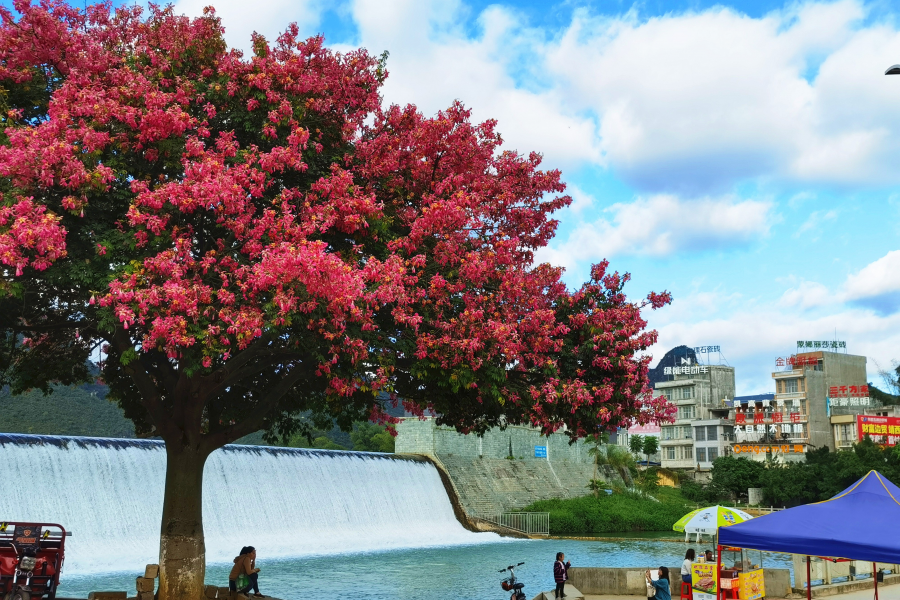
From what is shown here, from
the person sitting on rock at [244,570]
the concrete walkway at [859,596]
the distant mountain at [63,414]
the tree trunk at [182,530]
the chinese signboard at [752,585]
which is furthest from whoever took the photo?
the distant mountain at [63,414]

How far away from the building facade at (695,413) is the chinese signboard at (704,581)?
260ft

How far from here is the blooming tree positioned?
13031 millimetres

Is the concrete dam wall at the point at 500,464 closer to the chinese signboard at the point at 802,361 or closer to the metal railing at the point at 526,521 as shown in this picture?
the metal railing at the point at 526,521

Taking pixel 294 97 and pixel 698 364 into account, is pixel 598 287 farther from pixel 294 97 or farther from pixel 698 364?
pixel 698 364

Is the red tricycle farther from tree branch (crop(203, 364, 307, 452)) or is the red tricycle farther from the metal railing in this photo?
the metal railing

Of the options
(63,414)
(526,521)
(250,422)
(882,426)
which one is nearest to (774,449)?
(882,426)

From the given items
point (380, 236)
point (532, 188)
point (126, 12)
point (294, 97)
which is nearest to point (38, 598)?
point (380, 236)

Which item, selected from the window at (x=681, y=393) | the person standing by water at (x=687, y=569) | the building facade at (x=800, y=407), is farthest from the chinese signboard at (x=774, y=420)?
the person standing by water at (x=687, y=569)

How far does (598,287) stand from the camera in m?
17.2

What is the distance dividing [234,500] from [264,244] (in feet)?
85.3

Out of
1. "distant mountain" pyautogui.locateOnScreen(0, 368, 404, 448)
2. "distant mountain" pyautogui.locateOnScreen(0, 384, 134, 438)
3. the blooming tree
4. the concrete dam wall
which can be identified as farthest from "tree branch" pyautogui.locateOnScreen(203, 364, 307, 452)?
"distant mountain" pyautogui.locateOnScreen(0, 384, 134, 438)

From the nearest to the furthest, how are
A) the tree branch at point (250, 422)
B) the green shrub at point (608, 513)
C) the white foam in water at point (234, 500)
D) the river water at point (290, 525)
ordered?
1. the tree branch at point (250, 422)
2. the river water at point (290, 525)
3. the white foam in water at point (234, 500)
4. the green shrub at point (608, 513)

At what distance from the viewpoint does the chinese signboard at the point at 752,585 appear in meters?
17.4

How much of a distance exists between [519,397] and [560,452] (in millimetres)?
53575
